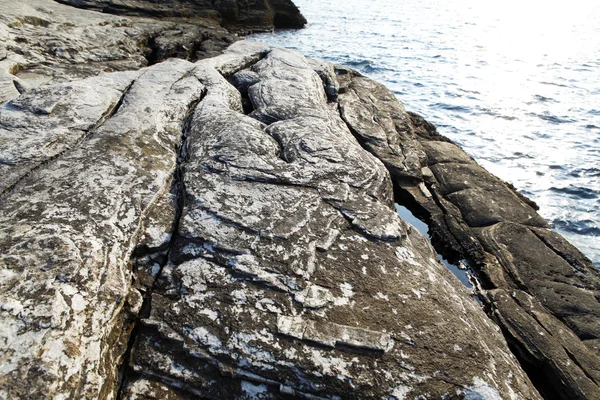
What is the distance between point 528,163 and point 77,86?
778 cm

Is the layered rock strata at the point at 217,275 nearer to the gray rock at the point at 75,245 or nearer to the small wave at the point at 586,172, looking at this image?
the gray rock at the point at 75,245

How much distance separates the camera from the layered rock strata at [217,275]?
2232mm

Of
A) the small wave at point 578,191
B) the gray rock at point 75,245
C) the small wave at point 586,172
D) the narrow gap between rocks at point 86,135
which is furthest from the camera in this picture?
the small wave at point 586,172

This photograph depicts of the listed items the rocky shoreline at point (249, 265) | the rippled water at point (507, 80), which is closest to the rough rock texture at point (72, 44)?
the rocky shoreline at point (249, 265)

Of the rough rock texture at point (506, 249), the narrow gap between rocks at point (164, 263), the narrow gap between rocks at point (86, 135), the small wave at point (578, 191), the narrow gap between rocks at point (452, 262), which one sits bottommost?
the small wave at point (578, 191)

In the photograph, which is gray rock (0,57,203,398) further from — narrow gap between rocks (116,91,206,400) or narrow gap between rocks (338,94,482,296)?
narrow gap between rocks (338,94,482,296)

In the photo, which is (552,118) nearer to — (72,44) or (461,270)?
→ (461,270)

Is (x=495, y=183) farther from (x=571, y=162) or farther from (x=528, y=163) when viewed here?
(x=571, y=162)

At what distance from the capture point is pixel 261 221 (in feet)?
9.98

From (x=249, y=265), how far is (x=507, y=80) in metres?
12.8

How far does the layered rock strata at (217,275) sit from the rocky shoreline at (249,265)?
1 cm

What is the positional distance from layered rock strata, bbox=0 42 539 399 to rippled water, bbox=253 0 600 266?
4.29 meters

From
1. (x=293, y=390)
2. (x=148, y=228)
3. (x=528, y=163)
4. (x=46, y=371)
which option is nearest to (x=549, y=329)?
(x=293, y=390)

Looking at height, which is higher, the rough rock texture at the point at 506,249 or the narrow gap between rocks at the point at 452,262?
the rough rock texture at the point at 506,249
